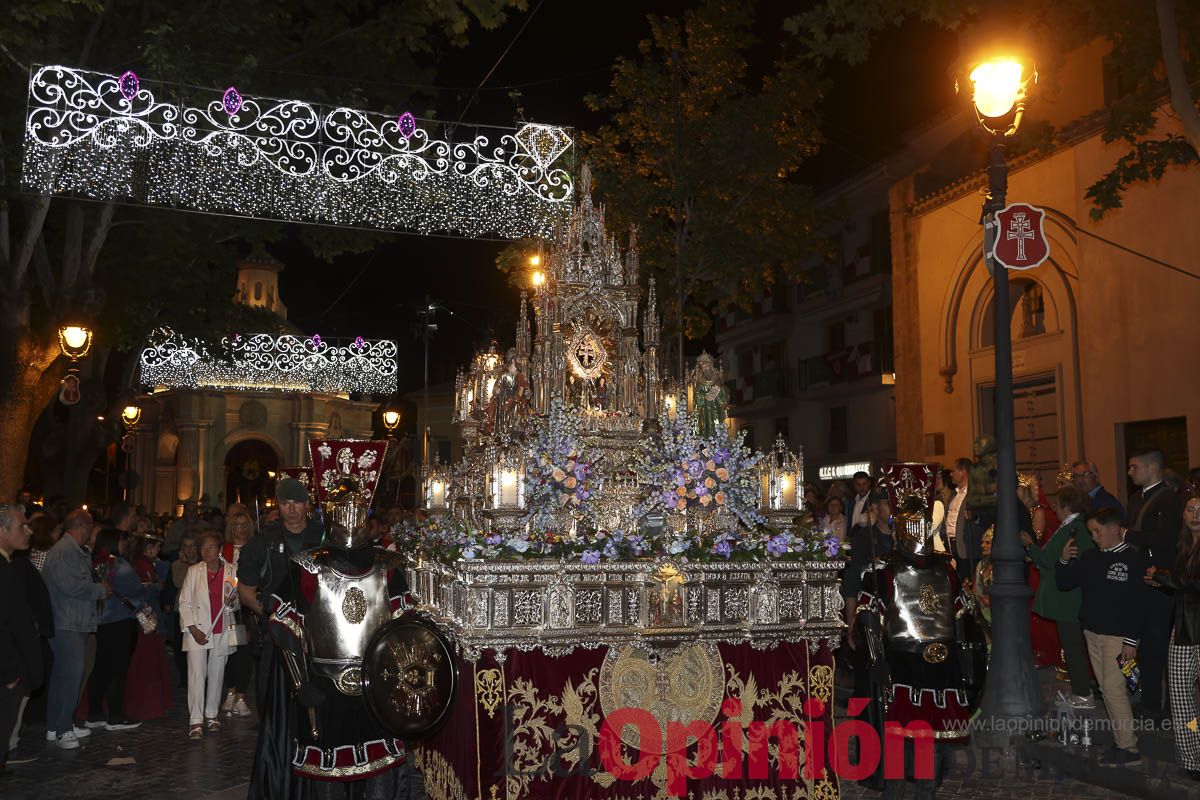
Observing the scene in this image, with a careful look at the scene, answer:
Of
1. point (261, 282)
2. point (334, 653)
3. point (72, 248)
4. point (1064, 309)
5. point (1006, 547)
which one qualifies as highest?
point (261, 282)

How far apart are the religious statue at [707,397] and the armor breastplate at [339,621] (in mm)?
3397

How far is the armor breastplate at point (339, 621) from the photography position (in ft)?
21.6

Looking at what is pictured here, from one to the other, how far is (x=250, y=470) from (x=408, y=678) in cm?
4269

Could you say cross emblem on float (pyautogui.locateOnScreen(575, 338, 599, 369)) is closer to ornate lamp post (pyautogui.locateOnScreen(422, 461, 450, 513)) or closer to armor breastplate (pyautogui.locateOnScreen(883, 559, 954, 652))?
ornate lamp post (pyautogui.locateOnScreen(422, 461, 450, 513))

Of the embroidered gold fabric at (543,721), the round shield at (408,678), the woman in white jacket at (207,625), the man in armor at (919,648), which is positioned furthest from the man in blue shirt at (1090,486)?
the woman in white jacket at (207,625)

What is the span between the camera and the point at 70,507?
16875 millimetres

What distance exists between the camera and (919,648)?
7199mm

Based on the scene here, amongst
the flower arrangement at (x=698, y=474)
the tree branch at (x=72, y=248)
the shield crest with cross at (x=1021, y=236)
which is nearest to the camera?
the flower arrangement at (x=698, y=474)

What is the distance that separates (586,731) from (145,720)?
21.0ft

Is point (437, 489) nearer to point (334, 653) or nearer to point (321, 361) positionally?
point (334, 653)

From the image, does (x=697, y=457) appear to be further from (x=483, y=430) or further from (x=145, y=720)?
(x=145, y=720)

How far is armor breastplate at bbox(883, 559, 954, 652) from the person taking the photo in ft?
23.6

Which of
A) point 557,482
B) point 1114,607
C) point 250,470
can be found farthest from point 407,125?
point 250,470

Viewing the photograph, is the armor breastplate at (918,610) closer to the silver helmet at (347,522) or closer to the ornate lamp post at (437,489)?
the silver helmet at (347,522)
